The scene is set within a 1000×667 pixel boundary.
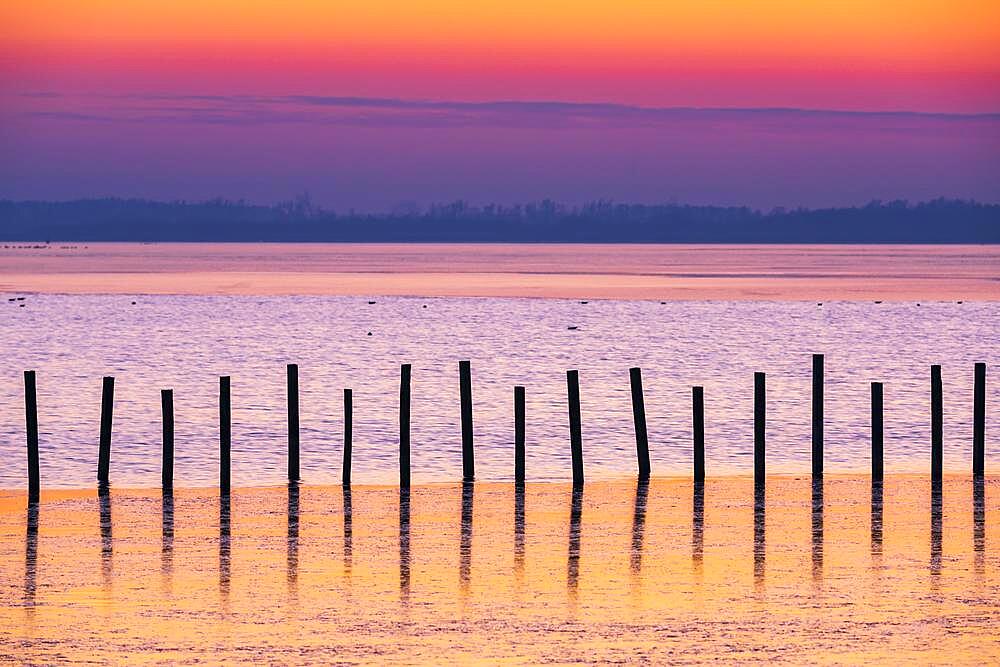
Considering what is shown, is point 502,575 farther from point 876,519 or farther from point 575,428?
point 575,428

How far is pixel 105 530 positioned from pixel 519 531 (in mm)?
4519

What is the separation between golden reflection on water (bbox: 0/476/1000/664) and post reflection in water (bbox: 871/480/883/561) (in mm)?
64

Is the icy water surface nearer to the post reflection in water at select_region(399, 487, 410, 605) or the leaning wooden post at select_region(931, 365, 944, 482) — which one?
the leaning wooden post at select_region(931, 365, 944, 482)

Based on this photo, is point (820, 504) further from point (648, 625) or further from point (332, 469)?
point (332, 469)

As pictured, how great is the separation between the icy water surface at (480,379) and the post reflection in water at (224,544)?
7494 mm

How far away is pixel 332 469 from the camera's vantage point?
101ft

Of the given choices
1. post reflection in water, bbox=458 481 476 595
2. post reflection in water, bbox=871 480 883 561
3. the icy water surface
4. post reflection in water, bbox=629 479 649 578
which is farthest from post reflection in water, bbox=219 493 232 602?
the icy water surface

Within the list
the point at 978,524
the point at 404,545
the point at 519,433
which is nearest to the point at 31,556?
→ the point at 404,545

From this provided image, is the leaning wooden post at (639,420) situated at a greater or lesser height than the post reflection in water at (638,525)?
greater

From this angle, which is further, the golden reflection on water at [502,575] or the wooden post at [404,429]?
the wooden post at [404,429]

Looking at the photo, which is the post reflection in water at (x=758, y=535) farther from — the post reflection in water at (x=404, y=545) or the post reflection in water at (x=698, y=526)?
the post reflection in water at (x=404, y=545)

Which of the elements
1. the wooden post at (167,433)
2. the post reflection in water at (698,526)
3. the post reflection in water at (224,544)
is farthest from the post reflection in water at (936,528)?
the wooden post at (167,433)

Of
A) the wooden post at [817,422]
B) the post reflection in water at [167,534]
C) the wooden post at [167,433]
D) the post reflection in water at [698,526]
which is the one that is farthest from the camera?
the wooden post at [817,422]

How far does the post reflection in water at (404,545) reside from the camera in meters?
14.5
